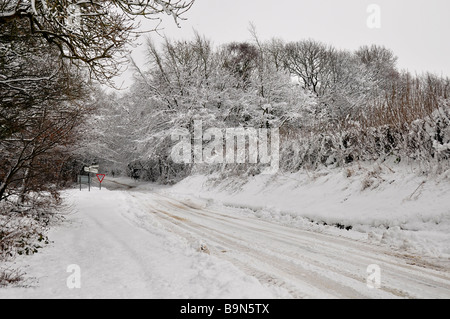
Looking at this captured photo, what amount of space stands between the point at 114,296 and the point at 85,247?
111 inches

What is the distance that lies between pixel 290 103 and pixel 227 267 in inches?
841

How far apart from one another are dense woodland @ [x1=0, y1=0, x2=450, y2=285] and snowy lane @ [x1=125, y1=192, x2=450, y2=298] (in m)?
3.72

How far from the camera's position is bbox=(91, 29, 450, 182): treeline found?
338 inches

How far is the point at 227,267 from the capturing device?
3.89m

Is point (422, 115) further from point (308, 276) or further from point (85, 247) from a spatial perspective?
point (85, 247)

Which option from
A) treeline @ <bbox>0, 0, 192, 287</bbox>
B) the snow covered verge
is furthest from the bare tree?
the snow covered verge

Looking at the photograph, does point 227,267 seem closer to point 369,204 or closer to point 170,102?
point 369,204

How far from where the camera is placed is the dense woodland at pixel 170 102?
5121mm

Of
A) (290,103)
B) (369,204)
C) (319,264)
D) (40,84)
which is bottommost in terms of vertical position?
(319,264)

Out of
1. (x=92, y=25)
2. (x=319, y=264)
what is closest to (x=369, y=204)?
(x=319, y=264)

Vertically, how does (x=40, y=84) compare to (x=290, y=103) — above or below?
below

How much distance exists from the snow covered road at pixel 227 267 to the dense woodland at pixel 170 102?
157 centimetres

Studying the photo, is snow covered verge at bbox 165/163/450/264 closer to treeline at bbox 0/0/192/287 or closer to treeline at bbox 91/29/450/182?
treeline at bbox 91/29/450/182

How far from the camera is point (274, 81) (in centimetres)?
2217
